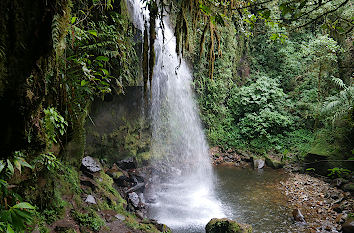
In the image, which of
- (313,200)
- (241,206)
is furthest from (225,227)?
(313,200)

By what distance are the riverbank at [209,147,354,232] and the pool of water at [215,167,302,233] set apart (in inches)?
8.7

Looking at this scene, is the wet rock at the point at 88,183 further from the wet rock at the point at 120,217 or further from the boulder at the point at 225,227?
the boulder at the point at 225,227

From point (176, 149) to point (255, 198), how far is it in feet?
13.4

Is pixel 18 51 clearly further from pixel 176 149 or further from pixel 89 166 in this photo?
pixel 176 149

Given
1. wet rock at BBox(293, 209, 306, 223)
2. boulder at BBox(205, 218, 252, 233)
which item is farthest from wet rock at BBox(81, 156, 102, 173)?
wet rock at BBox(293, 209, 306, 223)

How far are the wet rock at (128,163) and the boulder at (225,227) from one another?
12.1 ft

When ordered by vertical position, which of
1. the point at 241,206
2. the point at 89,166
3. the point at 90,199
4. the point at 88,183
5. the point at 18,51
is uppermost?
the point at 18,51

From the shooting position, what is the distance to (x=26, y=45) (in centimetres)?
127

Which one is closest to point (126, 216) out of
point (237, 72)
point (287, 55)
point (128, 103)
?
point (128, 103)

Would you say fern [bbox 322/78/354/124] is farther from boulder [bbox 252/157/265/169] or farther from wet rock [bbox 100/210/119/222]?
wet rock [bbox 100/210/119/222]

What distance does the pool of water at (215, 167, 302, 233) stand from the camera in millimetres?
5703

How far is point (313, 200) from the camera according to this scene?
693 cm

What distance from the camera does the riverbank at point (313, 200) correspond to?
18.2ft

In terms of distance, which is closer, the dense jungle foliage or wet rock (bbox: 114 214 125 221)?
the dense jungle foliage
